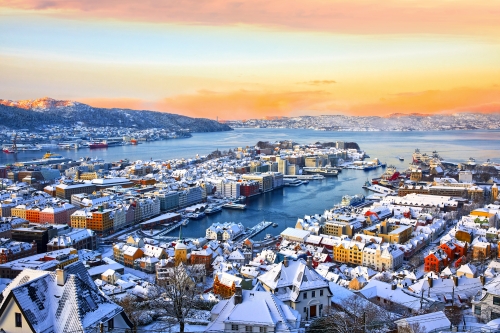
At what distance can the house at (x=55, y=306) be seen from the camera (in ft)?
7.32

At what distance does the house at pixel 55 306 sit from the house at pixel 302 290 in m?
1.38

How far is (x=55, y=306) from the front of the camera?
2303 millimetres

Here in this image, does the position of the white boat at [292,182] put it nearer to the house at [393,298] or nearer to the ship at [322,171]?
the ship at [322,171]

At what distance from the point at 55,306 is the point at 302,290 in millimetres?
1715

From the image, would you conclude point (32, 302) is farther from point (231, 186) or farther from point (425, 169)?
point (425, 169)

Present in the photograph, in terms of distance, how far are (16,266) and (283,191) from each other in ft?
37.2

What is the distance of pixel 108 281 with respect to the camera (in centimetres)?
664

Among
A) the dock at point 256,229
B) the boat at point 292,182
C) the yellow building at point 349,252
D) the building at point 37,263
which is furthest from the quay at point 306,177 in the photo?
the building at point 37,263

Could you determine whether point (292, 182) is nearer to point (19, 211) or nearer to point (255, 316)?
point (19, 211)

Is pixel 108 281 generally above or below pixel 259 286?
below

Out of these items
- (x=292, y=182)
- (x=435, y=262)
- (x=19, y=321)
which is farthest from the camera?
(x=292, y=182)

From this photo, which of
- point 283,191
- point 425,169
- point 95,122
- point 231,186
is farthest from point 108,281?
point 95,122

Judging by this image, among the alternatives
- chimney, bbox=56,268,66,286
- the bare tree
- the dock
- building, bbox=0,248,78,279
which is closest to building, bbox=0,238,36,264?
building, bbox=0,248,78,279

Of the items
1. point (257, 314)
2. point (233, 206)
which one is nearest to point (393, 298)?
point (257, 314)
